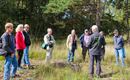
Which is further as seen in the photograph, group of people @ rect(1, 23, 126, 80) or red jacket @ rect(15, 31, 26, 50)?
red jacket @ rect(15, 31, 26, 50)

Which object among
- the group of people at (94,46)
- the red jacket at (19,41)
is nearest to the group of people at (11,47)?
the red jacket at (19,41)

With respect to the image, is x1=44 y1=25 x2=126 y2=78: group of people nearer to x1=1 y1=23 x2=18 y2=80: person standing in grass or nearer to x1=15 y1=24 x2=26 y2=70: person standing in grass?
x1=15 y1=24 x2=26 y2=70: person standing in grass

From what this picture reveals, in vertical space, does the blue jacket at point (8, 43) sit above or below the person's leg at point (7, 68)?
above

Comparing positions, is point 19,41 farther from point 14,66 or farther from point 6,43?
point 6,43

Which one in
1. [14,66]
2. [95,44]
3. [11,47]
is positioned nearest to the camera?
[11,47]

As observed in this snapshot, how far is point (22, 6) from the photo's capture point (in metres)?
46.9

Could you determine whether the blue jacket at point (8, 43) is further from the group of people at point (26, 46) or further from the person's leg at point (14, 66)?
the person's leg at point (14, 66)

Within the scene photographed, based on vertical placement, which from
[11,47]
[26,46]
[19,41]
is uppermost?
[19,41]

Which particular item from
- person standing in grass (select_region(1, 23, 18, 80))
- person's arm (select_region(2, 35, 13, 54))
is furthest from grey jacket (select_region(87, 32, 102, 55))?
person's arm (select_region(2, 35, 13, 54))

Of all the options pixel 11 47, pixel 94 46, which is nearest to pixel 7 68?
pixel 11 47

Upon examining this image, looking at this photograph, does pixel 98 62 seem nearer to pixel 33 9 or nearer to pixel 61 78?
pixel 61 78

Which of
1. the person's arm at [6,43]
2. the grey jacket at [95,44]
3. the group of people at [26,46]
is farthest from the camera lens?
the grey jacket at [95,44]

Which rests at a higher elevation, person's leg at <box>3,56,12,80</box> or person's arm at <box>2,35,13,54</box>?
person's arm at <box>2,35,13,54</box>

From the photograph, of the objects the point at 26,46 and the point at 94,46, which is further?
the point at 26,46
